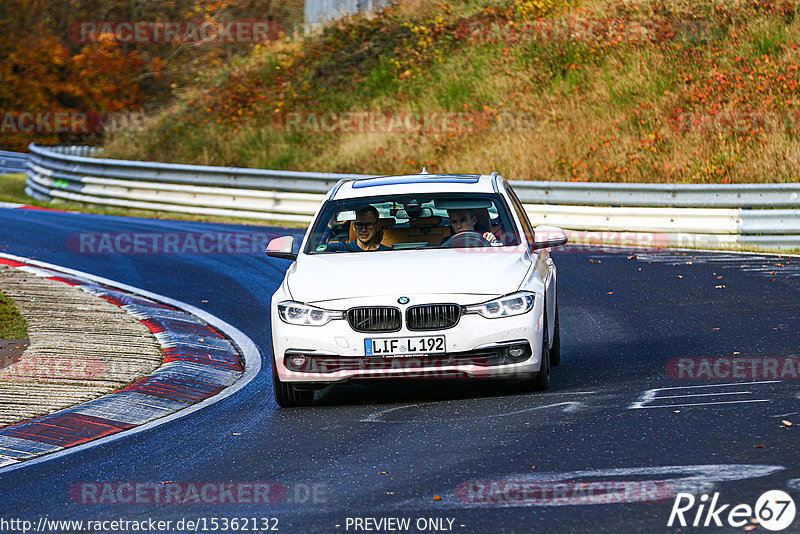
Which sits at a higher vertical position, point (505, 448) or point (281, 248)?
point (281, 248)

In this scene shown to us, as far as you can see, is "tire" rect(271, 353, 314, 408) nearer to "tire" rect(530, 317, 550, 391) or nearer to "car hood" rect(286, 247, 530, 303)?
"car hood" rect(286, 247, 530, 303)

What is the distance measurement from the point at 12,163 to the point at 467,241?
1297 inches

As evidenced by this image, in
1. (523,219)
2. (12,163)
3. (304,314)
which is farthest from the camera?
(12,163)

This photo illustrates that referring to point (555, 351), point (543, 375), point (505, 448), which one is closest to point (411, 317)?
point (543, 375)

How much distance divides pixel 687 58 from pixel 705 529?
2483cm

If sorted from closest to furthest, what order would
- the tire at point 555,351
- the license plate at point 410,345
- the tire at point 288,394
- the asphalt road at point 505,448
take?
the asphalt road at point 505,448, the license plate at point 410,345, the tire at point 288,394, the tire at point 555,351

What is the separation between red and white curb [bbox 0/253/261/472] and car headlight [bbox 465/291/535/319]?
238 centimetres

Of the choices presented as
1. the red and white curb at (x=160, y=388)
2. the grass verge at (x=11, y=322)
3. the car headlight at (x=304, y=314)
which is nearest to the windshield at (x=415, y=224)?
the car headlight at (x=304, y=314)

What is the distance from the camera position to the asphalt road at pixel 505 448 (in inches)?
225

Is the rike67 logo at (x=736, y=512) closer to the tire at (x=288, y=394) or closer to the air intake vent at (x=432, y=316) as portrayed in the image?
the air intake vent at (x=432, y=316)

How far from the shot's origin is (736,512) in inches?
210

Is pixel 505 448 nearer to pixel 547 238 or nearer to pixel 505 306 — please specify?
pixel 505 306

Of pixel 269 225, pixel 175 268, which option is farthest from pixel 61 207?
pixel 175 268

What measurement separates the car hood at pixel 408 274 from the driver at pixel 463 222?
36 cm
